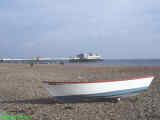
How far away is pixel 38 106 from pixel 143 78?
21.6 ft

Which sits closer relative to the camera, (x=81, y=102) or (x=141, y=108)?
(x=141, y=108)

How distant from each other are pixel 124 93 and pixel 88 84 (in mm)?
2418

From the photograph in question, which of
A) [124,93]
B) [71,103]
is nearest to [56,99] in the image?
[71,103]

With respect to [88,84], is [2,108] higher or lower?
lower

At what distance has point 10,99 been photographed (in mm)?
12453

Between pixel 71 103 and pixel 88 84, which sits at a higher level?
pixel 88 84

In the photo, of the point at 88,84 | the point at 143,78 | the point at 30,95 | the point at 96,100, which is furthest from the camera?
the point at 30,95

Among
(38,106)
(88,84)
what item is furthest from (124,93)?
(38,106)

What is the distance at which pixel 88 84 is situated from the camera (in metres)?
10.8

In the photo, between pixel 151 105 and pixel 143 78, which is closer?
pixel 151 105

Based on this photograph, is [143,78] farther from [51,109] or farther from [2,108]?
[2,108]

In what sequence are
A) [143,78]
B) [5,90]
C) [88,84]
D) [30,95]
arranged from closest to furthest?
[88,84] → [143,78] → [30,95] → [5,90]

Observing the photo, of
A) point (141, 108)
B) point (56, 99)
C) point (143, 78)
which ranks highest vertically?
point (143, 78)

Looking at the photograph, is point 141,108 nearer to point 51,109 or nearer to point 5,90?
point 51,109
